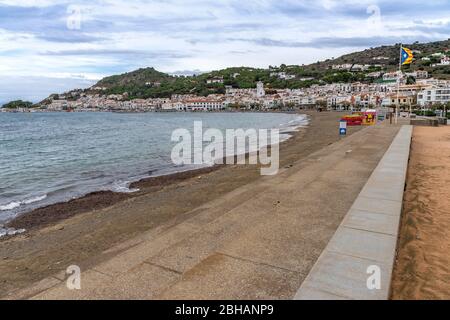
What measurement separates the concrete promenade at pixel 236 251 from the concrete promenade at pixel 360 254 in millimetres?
33

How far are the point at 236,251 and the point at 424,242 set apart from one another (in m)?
2.71

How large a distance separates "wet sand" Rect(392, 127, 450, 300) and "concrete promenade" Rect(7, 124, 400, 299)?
0.32m

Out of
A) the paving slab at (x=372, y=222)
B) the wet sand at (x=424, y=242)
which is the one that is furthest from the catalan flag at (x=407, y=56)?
the paving slab at (x=372, y=222)

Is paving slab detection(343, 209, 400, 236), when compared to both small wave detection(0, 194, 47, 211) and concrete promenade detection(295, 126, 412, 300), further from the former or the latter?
small wave detection(0, 194, 47, 211)

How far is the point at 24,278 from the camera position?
5262 millimetres

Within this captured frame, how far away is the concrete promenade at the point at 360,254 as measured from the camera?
3045 mm

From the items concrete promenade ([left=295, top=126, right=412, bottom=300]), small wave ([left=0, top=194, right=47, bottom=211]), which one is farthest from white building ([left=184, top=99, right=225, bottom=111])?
concrete promenade ([left=295, top=126, right=412, bottom=300])

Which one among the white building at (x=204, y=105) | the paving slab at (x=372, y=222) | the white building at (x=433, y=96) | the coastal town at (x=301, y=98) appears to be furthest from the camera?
the white building at (x=204, y=105)

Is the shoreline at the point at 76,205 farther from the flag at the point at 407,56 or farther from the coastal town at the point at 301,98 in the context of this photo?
the coastal town at the point at 301,98

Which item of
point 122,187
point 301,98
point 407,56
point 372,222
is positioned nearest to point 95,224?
point 122,187

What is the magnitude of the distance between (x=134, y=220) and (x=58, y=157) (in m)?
16.1

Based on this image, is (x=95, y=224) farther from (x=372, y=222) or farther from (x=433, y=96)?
(x=433, y=96)

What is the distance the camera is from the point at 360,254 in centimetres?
379
